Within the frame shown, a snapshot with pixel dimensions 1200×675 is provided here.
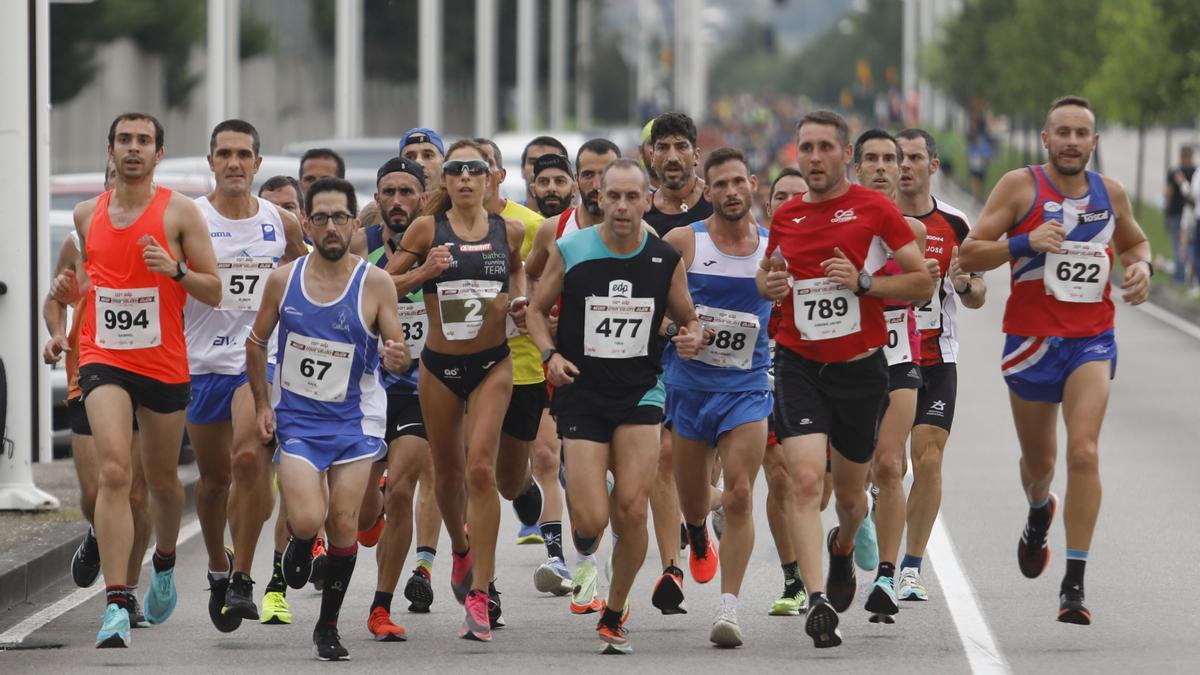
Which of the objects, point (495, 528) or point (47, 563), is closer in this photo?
point (495, 528)

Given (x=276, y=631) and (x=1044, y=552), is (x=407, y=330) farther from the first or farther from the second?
→ (x=1044, y=552)

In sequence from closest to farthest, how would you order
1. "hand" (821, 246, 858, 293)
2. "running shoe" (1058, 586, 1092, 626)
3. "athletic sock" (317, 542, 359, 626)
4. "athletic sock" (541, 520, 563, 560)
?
"athletic sock" (317, 542, 359, 626), "hand" (821, 246, 858, 293), "running shoe" (1058, 586, 1092, 626), "athletic sock" (541, 520, 563, 560)

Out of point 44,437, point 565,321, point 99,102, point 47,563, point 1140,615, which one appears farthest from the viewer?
point 99,102

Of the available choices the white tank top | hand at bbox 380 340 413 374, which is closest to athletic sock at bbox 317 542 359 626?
hand at bbox 380 340 413 374

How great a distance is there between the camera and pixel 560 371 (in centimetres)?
932

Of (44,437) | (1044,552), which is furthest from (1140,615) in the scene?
(44,437)

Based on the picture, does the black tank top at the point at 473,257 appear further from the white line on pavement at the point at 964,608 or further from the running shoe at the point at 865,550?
the white line on pavement at the point at 964,608

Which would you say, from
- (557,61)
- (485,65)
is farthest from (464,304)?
(557,61)

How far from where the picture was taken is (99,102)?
51906mm

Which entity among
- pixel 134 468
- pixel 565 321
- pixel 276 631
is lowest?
pixel 276 631

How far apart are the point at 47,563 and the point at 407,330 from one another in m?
2.27

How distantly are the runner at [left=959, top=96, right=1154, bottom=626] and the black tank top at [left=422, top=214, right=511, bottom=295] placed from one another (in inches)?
79.7

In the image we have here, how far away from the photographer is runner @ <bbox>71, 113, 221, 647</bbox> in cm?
952

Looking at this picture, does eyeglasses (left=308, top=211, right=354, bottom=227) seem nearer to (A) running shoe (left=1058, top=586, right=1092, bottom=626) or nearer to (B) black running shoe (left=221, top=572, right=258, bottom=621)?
→ (B) black running shoe (left=221, top=572, right=258, bottom=621)
